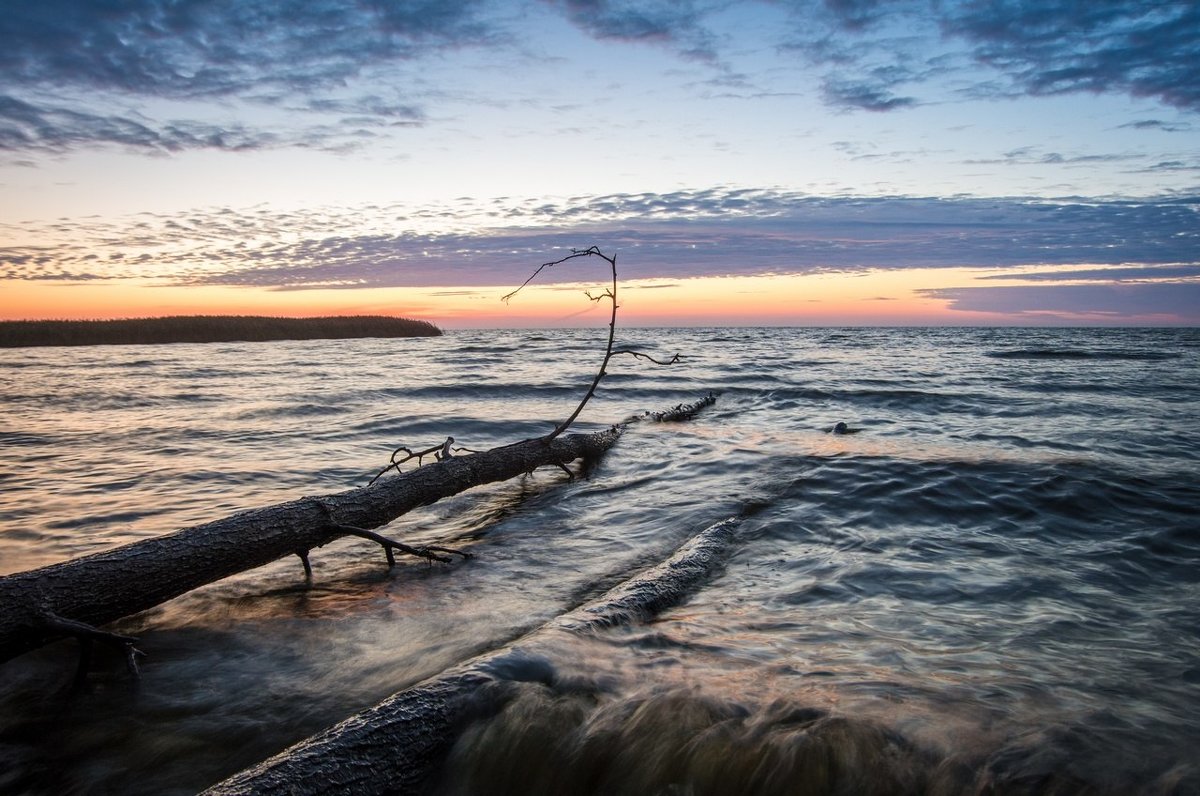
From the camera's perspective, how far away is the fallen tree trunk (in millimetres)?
3844

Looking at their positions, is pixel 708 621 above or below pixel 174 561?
below

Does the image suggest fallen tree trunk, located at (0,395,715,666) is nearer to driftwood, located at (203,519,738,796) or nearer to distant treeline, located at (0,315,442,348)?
driftwood, located at (203,519,738,796)

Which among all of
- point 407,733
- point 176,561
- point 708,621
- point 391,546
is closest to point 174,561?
point 176,561

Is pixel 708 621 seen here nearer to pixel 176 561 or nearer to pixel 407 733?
pixel 407 733

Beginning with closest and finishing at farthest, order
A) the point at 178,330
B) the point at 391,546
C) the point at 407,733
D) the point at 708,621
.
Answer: the point at 407,733, the point at 708,621, the point at 391,546, the point at 178,330

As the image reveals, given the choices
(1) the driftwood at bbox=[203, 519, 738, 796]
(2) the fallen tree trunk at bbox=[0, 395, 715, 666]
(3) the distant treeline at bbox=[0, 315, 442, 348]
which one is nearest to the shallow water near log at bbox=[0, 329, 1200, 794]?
(1) the driftwood at bbox=[203, 519, 738, 796]

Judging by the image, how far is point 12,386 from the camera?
75.7 ft

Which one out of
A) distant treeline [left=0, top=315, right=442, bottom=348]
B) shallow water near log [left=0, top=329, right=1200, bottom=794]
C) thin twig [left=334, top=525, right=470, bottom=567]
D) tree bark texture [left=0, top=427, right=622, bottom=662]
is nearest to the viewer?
shallow water near log [left=0, top=329, right=1200, bottom=794]

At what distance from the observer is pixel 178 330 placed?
57906 mm

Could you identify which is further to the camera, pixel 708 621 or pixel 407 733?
pixel 708 621

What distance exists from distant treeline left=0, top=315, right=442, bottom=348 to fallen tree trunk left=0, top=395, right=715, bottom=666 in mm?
61394

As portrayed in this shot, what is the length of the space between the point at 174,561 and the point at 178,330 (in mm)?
63667

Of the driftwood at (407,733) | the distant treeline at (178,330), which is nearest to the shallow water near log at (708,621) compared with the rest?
the driftwood at (407,733)

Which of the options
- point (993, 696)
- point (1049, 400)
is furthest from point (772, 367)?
point (993, 696)
